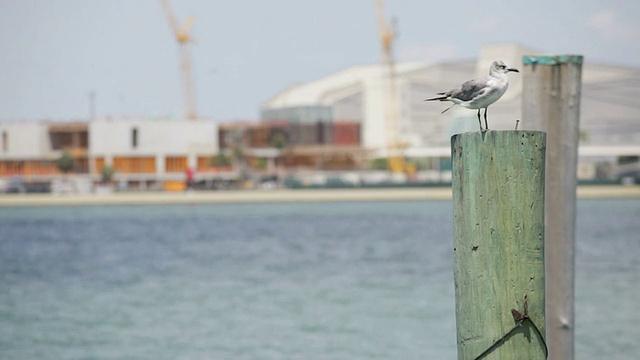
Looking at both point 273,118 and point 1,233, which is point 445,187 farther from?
point 1,233

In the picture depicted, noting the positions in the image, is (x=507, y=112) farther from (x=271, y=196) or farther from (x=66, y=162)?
(x=66, y=162)

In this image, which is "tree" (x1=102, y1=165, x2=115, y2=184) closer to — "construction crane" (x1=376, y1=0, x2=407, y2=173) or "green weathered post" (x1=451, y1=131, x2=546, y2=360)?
"construction crane" (x1=376, y1=0, x2=407, y2=173)

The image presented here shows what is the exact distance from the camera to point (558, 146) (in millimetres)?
9750

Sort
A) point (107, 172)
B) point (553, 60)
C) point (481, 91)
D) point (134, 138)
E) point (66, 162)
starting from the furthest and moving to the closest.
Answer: point (134, 138) → point (66, 162) → point (107, 172) → point (553, 60) → point (481, 91)

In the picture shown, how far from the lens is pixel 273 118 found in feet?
543

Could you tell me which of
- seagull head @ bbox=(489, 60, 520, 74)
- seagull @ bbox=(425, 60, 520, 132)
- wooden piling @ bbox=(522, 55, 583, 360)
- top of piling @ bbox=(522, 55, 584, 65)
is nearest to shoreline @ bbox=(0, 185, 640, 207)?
wooden piling @ bbox=(522, 55, 583, 360)

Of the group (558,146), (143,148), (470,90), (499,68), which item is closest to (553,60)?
(558,146)

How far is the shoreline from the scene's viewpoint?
367ft

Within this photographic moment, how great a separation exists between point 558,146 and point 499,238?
141 inches

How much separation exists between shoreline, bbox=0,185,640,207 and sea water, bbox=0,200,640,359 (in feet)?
180

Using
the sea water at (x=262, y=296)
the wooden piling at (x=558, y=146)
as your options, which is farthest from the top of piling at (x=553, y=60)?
the sea water at (x=262, y=296)

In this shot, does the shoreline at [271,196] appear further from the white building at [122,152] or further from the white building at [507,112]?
the white building at [507,112]

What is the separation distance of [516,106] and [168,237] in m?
121

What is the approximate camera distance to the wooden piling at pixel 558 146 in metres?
9.72
